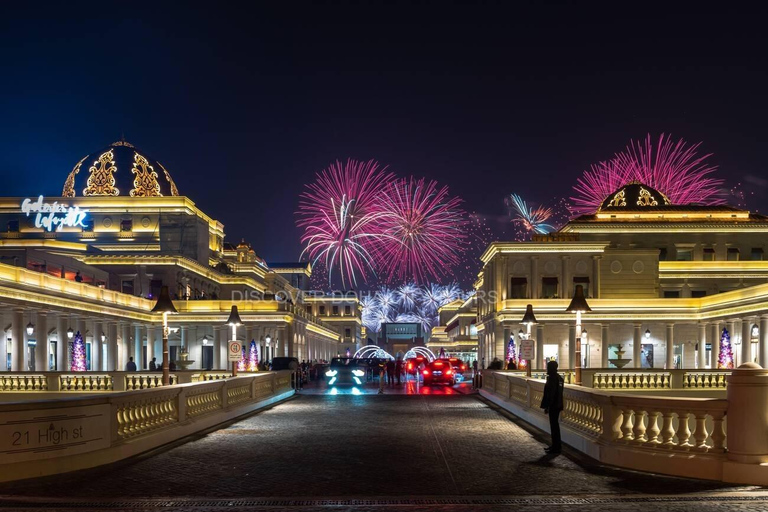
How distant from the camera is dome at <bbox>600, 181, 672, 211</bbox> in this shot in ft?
313

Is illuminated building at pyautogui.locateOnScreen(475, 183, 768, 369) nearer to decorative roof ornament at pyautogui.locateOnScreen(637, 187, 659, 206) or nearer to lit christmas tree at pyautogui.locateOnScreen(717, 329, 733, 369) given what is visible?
decorative roof ornament at pyautogui.locateOnScreen(637, 187, 659, 206)

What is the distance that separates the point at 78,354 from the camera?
52.1 metres

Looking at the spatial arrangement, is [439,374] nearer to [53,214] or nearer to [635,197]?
[635,197]

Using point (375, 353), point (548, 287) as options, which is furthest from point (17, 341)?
point (375, 353)

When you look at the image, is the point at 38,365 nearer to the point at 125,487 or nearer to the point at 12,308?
the point at 12,308

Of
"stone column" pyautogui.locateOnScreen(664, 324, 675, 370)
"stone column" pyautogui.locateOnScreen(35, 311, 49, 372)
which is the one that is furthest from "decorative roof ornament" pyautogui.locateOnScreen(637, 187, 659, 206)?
"stone column" pyautogui.locateOnScreen(35, 311, 49, 372)

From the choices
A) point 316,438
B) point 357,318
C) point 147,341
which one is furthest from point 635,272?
point 357,318

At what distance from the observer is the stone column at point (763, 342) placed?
5696 centimetres

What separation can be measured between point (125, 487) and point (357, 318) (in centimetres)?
16621

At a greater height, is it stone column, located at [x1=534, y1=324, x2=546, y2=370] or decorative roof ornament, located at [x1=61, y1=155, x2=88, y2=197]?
decorative roof ornament, located at [x1=61, y1=155, x2=88, y2=197]

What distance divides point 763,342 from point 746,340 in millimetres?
3071

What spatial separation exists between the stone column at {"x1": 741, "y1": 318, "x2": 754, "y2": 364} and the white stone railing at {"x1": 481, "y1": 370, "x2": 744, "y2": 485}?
149 feet

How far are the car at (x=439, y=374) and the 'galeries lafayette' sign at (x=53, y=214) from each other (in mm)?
51568

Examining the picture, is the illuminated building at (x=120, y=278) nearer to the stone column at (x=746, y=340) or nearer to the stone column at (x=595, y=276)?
the stone column at (x=595, y=276)
